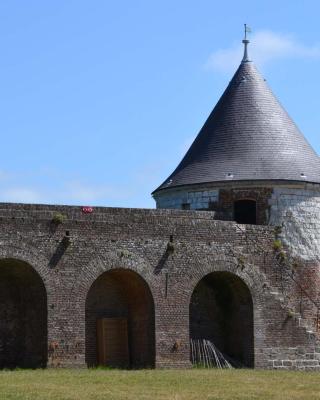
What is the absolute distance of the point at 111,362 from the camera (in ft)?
103

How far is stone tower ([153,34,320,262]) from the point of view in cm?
3397

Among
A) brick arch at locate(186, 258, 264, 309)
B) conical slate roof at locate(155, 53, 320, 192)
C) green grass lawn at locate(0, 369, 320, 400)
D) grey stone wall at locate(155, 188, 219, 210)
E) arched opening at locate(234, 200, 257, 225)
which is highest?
conical slate roof at locate(155, 53, 320, 192)

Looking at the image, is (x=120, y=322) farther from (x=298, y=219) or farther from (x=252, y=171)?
(x=298, y=219)

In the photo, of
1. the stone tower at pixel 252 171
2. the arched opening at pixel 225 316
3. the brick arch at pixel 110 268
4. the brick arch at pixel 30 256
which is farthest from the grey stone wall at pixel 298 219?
the brick arch at pixel 30 256

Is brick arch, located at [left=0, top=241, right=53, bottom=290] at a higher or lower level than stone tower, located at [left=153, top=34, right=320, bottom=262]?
lower

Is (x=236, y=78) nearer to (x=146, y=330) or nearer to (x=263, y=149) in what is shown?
(x=263, y=149)

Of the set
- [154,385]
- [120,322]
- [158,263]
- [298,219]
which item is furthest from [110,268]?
[298,219]

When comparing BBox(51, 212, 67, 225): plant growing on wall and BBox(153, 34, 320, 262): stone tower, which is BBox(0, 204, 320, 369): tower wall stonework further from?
BBox(153, 34, 320, 262): stone tower

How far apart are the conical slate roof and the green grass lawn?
25.0ft

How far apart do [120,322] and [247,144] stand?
294 inches

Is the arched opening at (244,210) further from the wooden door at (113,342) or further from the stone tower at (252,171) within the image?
the wooden door at (113,342)

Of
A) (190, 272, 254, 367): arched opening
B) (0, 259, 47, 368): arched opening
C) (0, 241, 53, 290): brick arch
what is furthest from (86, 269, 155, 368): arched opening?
(0, 241, 53, 290): brick arch

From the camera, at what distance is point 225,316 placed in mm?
33750

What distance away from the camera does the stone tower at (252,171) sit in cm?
3397
